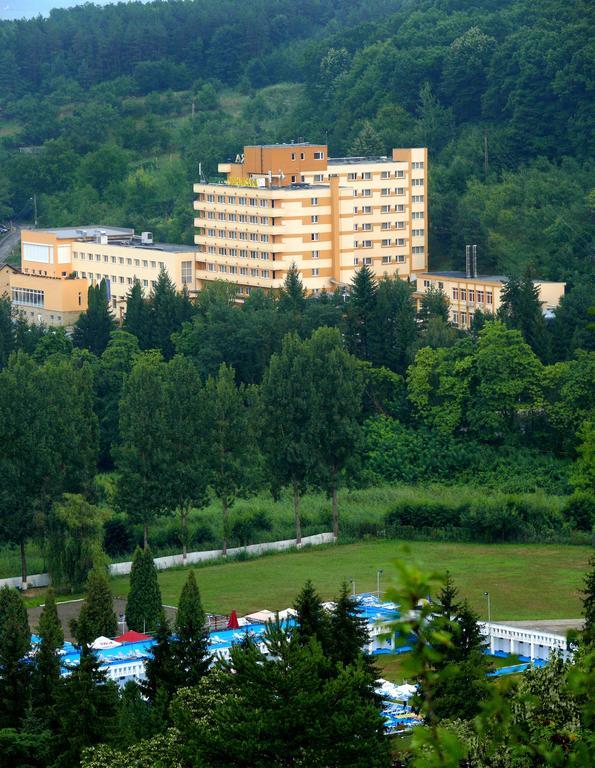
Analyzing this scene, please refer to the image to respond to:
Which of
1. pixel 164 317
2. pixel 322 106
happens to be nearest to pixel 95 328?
pixel 164 317

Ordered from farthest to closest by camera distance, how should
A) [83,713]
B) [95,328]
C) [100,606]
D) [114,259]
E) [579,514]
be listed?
[114,259]
[95,328]
[579,514]
[100,606]
[83,713]

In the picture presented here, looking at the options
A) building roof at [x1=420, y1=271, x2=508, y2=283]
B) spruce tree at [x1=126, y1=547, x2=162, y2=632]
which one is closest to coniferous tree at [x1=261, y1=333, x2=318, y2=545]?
spruce tree at [x1=126, y1=547, x2=162, y2=632]

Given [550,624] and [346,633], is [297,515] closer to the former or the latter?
[550,624]

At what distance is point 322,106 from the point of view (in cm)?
8806

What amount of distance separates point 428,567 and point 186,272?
97.7ft

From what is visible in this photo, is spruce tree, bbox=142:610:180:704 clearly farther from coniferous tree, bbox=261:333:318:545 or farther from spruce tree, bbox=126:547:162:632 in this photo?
coniferous tree, bbox=261:333:318:545

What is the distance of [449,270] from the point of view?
6644cm

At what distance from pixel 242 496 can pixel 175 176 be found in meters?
42.3

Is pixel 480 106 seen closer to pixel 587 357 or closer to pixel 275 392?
pixel 587 357

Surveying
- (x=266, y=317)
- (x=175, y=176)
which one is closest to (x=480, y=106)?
(x=175, y=176)

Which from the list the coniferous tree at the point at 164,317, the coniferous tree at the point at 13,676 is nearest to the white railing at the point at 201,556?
the coniferous tree at the point at 13,676

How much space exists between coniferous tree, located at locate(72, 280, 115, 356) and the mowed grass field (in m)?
17.4

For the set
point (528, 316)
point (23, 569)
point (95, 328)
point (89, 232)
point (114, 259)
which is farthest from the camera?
point (89, 232)

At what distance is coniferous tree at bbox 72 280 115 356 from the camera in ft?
201
